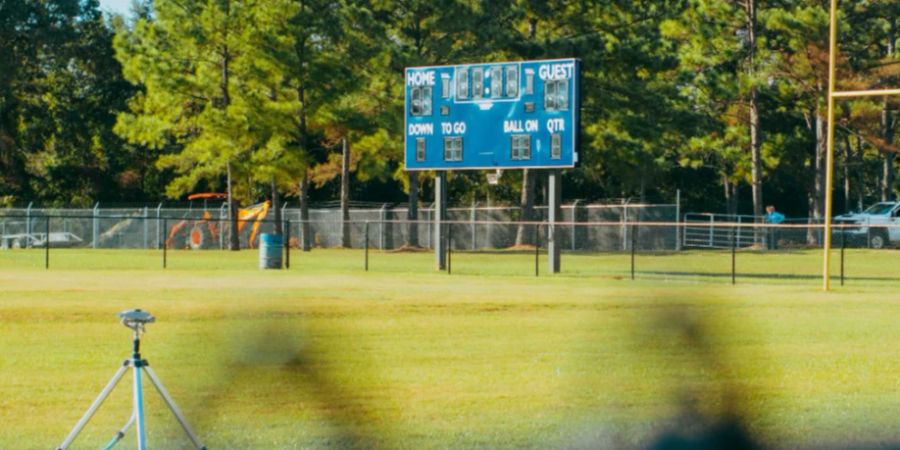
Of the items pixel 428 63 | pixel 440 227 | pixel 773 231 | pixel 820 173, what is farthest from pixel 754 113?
pixel 440 227

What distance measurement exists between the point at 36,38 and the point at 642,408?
2582 inches

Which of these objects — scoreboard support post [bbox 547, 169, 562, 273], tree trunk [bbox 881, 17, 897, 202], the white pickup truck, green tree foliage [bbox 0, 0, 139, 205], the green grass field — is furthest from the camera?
green tree foliage [bbox 0, 0, 139, 205]

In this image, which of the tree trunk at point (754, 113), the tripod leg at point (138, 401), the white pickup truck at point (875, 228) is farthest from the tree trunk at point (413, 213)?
the tripod leg at point (138, 401)

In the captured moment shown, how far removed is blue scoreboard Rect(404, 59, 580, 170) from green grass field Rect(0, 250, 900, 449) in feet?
9.64

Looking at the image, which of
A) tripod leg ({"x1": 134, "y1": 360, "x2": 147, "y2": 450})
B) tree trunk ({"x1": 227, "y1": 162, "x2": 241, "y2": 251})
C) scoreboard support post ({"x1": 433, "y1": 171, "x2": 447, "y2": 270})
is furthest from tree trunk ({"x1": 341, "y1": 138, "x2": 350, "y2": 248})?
tripod leg ({"x1": 134, "y1": 360, "x2": 147, "y2": 450})

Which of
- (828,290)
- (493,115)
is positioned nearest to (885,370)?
(828,290)

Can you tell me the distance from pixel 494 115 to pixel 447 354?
19813mm

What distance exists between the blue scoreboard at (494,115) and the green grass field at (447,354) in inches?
116

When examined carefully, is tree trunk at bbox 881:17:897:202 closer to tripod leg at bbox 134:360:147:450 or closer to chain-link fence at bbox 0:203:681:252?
chain-link fence at bbox 0:203:681:252

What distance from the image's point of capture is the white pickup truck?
169 ft

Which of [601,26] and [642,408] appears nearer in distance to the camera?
[642,408]

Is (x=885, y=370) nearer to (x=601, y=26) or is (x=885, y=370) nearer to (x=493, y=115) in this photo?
(x=493, y=115)

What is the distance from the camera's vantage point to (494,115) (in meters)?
34.0

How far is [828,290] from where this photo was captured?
29.2m
